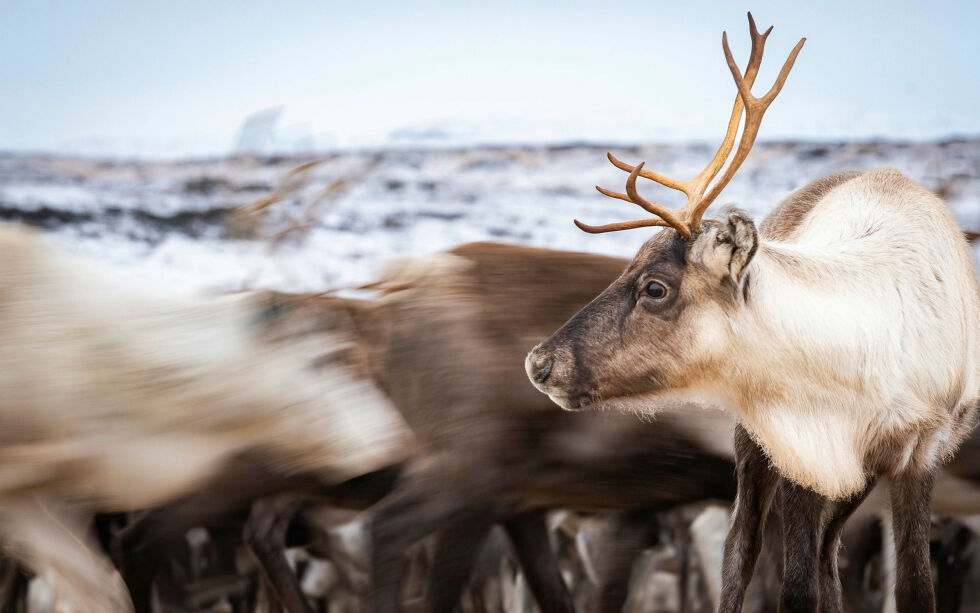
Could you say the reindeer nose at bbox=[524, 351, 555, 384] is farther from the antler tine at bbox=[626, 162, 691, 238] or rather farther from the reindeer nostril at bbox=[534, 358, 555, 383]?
the antler tine at bbox=[626, 162, 691, 238]

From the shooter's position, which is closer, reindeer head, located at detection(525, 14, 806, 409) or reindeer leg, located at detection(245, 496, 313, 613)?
reindeer head, located at detection(525, 14, 806, 409)

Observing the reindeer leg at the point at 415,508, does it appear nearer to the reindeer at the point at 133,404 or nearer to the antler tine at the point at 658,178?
the reindeer at the point at 133,404

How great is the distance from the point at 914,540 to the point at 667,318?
0.35 metres

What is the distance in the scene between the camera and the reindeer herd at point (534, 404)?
2.87 ft

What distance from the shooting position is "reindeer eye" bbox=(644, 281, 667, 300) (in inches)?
34.8

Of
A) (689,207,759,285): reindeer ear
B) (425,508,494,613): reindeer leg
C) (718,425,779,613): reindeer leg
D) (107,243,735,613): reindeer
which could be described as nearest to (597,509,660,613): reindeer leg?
(107,243,735,613): reindeer

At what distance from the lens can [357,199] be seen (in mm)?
1732

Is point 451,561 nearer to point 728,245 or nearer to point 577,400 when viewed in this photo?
point 577,400

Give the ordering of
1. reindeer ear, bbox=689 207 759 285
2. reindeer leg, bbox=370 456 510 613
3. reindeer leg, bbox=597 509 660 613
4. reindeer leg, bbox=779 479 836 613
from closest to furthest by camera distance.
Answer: reindeer ear, bbox=689 207 759 285, reindeer leg, bbox=779 479 836 613, reindeer leg, bbox=370 456 510 613, reindeer leg, bbox=597 509 660 613

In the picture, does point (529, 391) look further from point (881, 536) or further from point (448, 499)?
point (881, 536)

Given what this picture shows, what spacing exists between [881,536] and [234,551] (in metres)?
1.07

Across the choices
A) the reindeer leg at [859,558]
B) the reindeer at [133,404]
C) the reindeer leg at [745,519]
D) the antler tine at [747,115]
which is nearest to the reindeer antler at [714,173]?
the antler tine at [747,115]

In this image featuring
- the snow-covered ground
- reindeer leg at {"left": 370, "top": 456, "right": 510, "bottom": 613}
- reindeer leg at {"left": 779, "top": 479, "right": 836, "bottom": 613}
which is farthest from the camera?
the snow-covered ground

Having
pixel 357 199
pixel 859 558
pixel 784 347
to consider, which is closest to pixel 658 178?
pixel 784 347
